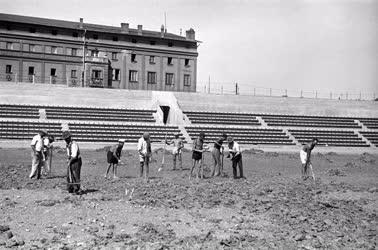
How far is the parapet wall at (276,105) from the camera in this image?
4988 cm

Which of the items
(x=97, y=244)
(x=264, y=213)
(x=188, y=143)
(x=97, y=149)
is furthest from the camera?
(x=188, y=143)

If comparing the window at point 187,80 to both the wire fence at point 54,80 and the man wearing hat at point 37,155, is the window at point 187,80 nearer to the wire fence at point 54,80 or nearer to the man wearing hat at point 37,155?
the wire fence at point 54,80

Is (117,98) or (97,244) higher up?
(117,98)

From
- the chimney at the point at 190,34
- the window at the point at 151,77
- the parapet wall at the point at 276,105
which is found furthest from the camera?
the chimney at the point at 190,34

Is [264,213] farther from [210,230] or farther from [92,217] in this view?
[92,217]

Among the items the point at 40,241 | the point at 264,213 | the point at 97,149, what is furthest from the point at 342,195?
the point at 97,149

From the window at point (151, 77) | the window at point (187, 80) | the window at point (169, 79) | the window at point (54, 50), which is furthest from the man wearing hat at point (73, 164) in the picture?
the window at point (187, 80)

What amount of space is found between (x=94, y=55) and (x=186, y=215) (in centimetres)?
5481

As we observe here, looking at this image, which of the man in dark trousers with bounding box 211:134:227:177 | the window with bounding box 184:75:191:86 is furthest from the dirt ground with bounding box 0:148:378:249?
the window with bounding box 184:75:191:86

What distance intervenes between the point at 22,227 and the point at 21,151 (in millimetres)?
21253

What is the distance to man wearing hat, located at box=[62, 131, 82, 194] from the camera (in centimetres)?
1315

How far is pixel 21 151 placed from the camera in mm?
30312

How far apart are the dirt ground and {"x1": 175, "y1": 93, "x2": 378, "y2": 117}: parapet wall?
32.8m

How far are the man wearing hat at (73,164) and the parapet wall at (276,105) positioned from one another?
34.3 m
